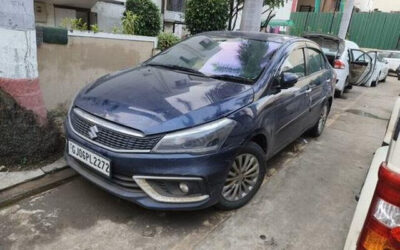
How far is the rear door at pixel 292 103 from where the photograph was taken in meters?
3.36

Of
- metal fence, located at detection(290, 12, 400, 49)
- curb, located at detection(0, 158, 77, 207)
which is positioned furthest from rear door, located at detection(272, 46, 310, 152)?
metal fence, located at detection(290, 12, 400, 49)

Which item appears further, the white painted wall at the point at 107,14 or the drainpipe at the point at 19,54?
the white painted wall at the point at 107,14

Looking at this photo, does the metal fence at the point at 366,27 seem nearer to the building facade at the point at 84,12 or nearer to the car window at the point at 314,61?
the building facade at the point at 84,12

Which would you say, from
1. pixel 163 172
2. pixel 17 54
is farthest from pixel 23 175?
pixel 163 172

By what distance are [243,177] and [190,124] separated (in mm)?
833

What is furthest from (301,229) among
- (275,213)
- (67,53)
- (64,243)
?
(67,53)

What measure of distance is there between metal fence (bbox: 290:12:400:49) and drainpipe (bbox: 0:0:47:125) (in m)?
17.6

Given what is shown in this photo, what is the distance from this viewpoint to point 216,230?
272 cm

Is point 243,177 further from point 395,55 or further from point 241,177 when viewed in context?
point 395,55

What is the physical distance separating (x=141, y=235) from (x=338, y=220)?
184cm

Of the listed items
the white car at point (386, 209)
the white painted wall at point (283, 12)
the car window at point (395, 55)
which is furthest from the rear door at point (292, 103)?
the white painted wall at point (283, 12)

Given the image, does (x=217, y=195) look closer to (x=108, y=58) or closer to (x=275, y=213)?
(x=275, y=213)

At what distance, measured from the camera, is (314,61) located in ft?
14.8

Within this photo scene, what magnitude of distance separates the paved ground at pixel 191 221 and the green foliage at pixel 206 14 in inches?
186
